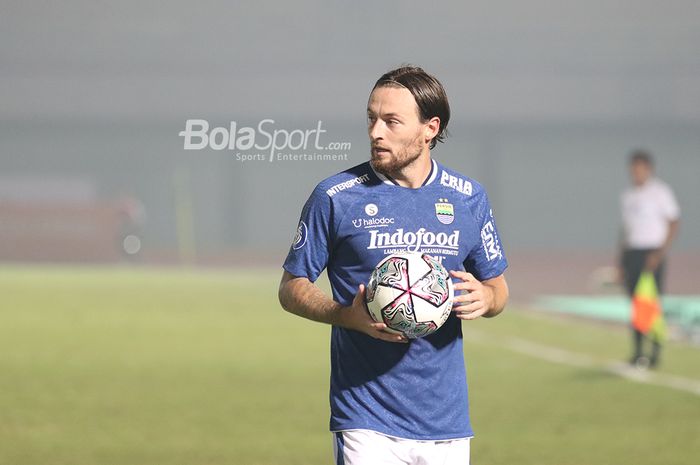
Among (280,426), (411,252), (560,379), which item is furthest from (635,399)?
(411,252)

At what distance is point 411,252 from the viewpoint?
5.08 meters

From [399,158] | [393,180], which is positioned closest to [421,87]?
[399,158]

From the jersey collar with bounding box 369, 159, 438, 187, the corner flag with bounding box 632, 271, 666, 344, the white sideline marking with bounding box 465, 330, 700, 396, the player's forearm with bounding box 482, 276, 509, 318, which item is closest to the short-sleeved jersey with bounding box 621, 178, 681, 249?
the corner flag with bounding box 632, 271, 666, 344

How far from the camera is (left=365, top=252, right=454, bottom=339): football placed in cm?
484

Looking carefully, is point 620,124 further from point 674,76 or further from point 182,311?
point 182,311

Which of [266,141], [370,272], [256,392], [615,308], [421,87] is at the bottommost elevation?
[256,392]

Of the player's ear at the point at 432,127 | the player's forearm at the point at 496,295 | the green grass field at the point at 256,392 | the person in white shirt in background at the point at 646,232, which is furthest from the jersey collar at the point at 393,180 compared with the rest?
the person in white shirt in background at the point at 646,232

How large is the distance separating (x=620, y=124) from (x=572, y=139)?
2.02m

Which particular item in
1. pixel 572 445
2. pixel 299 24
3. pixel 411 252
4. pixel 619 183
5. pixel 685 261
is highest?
pixel 299 24

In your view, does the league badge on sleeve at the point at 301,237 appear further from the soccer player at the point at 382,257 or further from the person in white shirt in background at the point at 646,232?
the person in white shirt in background at the point at 646,232

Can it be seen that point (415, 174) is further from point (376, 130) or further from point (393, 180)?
point (376, 130)

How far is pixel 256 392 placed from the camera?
13758mm

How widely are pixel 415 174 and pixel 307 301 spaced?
26.5 inches

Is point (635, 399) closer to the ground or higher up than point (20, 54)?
closer to the ground
